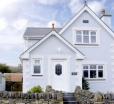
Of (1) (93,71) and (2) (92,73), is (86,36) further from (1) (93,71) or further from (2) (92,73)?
(2) (92,73)

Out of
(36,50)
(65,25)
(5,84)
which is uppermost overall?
(65,25)

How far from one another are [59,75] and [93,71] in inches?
154

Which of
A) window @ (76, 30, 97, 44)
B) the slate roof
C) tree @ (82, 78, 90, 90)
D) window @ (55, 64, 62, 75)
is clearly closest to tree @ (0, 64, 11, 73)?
the slate roof

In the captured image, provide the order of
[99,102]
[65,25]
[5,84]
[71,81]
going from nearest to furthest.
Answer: [99,102] < [71,81] < [65,25] < [5,84]

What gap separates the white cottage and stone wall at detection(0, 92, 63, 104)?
13.8 m

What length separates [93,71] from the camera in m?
33.5

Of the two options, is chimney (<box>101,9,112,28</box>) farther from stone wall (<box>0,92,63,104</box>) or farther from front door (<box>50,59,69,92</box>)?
stone wall (<box>0,92,63,104</box>)

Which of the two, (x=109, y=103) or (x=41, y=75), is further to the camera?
(x=41, y=75)

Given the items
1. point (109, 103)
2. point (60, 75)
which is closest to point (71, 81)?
point (60, 75)

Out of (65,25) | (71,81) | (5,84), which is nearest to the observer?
(71,81)

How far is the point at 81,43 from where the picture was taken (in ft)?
110

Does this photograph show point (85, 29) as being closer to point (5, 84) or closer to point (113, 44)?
point (113, 44)

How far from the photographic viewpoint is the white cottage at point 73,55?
30.8m

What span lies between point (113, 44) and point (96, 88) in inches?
163
